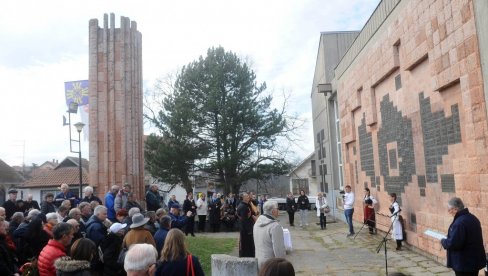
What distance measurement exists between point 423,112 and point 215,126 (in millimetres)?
20393

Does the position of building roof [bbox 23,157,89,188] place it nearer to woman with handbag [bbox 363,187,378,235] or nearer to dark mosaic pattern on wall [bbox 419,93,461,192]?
woman with handbag [bbox 363,187,378,235]

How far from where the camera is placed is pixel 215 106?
92.8 ft

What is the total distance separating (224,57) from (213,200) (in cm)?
1518

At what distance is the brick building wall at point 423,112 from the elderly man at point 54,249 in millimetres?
6359

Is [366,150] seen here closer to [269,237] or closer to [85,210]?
[269,237]

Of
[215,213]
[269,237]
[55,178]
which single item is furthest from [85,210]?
[55,178]

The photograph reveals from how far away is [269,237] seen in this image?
233 inches

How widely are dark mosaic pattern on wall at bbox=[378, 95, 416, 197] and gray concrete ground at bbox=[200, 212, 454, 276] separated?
1.79m

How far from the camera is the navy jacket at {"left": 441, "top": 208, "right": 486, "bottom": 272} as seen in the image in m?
5.46

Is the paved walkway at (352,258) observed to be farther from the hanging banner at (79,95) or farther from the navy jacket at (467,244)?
the hanging banner at (79,95)

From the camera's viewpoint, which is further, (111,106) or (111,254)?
(111,106)

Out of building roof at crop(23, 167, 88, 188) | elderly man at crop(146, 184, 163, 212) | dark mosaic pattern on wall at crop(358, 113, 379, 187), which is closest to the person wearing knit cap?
elderly man at crop(146, 184, 163, 212)

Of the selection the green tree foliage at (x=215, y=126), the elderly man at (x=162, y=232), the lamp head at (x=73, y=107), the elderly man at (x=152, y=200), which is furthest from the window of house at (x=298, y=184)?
the elderly man at (x=162, y=232)

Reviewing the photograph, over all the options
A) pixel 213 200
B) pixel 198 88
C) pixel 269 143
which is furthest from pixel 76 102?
pixel 269 143
